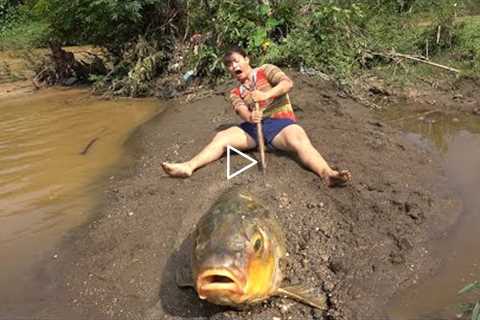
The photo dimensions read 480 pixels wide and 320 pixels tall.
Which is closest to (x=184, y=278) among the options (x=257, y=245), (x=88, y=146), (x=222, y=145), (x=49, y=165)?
(x=257, y=245)

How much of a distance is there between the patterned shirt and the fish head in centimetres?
205

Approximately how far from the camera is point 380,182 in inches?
186

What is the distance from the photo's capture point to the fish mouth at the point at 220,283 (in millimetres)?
2668

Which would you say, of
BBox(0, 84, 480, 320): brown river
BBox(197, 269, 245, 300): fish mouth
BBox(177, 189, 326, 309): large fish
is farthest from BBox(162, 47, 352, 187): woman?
BBox(197, 269, 245, 300): fish mouth

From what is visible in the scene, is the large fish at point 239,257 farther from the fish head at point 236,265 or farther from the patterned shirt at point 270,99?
the patterned shirt at point 270,99

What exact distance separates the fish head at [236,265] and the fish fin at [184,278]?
19.3 inches

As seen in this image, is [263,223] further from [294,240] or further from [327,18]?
[327,18]

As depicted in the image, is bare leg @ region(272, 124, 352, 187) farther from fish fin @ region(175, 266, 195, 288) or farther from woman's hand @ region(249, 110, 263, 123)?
fish fin @ region(175, 266, 195, 288)

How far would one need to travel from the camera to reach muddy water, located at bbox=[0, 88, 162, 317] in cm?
451

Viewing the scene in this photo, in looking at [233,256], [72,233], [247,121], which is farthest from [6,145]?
[233,256]

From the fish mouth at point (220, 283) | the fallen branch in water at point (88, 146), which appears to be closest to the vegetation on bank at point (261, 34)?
the fallen branch in water at point (88, 146)

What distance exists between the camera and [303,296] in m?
3.15

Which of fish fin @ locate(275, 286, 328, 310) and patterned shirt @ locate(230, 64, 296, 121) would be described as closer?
fish fin @ locate(275, 286, 328, 310)
